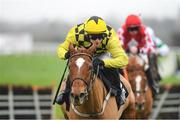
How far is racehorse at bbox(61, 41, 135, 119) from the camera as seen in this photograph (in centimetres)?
710

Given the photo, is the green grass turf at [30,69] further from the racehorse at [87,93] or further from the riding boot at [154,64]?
the racehorse at [87,93]

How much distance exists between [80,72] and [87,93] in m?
0.25

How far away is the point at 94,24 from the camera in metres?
8.14

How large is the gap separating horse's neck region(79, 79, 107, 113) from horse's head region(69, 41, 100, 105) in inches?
16.2

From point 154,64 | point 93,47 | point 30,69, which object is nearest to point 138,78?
point 154,64

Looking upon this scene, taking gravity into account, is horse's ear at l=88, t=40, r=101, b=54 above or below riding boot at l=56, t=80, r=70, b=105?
above

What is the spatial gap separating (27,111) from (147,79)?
5.29 m

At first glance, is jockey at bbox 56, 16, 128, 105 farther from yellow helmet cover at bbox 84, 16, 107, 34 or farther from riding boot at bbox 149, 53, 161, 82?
riding boot at bbox 149, 53, 161, 82

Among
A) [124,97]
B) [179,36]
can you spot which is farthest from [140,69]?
[179,36]

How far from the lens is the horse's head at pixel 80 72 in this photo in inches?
278

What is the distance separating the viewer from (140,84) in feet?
37.7

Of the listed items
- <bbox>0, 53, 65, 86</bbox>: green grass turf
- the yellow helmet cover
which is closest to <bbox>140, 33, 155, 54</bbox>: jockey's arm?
the yellow helmet cover

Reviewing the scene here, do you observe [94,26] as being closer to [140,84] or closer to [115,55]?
[115,55]

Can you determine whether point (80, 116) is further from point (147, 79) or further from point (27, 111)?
point (27, 111)
